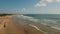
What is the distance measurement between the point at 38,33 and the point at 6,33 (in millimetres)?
2593

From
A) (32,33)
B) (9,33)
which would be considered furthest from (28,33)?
(9,33)

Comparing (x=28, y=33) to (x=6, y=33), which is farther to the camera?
(x=28, y=33)

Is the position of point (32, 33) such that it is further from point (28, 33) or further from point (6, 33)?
point (6, 33)

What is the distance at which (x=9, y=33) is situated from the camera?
961cm

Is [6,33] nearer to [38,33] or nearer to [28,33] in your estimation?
[28,33]

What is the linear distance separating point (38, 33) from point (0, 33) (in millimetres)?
2969

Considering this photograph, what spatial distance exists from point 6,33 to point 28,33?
1.81m

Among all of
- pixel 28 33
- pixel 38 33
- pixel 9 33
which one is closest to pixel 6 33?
pixel 9 33

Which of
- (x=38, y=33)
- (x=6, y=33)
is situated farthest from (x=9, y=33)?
(x=38, y=33)

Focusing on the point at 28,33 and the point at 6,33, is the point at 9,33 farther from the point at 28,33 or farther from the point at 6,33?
the point at 28,33

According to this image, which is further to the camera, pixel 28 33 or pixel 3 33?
pixel 28 33

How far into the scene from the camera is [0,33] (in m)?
9.73

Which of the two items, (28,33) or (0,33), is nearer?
(0,33)

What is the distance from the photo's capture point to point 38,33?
10609mm
